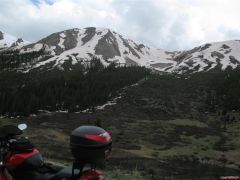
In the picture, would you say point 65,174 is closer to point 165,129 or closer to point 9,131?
point 9,131

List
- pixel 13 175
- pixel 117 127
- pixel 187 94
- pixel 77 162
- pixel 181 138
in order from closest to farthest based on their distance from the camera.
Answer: pixel 77 162 → pixel 13 175 → pixel 181 138 → pixel 117 127 → pixel 187 94

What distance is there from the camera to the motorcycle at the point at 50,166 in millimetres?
5945

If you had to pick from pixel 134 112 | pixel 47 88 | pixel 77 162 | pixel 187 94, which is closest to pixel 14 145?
pixel 77 162

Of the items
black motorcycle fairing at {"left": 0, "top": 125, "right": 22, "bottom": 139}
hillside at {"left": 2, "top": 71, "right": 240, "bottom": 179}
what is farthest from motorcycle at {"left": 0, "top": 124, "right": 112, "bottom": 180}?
hillside at {"left": 2, "top": 71, "right": 240, "bottom": 179}

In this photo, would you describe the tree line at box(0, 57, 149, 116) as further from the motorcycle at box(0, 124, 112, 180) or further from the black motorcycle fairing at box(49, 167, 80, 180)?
the black motorcycle fairing at box(49, 167, 80, 180)

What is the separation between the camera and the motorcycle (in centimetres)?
595

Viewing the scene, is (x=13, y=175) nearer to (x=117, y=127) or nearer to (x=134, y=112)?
(x=117, y=127)

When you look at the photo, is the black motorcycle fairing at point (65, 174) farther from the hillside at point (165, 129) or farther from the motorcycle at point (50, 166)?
the hillside at point (165, 129)

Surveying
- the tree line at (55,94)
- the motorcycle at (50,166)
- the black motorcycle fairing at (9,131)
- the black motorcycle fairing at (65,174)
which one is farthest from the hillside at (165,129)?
the black motorcycle fairing at (65,174)

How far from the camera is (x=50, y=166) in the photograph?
6.80 metres

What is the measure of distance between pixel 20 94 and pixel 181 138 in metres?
68.6

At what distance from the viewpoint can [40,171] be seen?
6.60 meters

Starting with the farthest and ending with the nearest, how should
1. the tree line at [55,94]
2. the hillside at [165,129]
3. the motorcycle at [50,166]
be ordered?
the tree line at [55,94] < the hillside at [165,129] < the motorcycle at [50,166]

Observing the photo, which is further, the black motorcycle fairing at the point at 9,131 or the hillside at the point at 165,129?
the hillside at the point at 165,129
